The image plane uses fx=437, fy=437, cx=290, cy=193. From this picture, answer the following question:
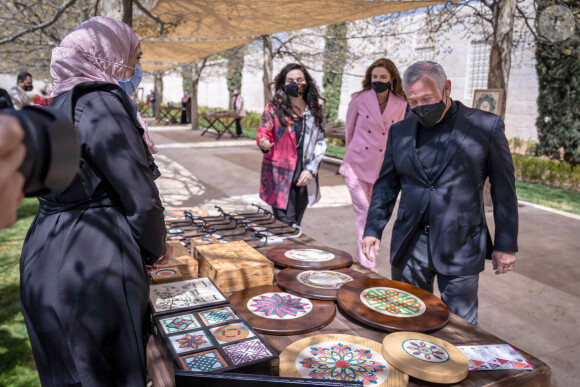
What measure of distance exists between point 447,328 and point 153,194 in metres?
1.18

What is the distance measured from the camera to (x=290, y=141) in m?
3.70

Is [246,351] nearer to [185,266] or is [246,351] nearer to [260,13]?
[185,266]

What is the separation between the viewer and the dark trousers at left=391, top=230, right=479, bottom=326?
87.2 inches

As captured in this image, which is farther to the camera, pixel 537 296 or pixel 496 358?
pixel 537 296

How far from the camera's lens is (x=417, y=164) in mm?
2299

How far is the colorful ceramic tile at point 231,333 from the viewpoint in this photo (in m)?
1.41

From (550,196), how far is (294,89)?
682 centimetres

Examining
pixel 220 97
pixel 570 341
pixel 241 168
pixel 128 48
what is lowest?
pixel 570 341

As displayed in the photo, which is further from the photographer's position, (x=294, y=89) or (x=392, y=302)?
(x=294, y=89)

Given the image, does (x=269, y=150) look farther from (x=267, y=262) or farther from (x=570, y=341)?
(x=570, y=341)

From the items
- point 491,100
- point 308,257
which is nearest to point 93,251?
point 308,257

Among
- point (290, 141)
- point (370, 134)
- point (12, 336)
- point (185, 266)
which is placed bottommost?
point (12, 336)

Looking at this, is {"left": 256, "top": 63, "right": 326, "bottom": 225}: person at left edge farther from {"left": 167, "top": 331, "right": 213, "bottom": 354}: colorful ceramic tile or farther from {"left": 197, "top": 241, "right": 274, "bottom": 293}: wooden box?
{"left": 167, "top": 331, "right": 213, "bottom": 354}: colorful ceramic tile

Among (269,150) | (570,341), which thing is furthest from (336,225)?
(570,341)
